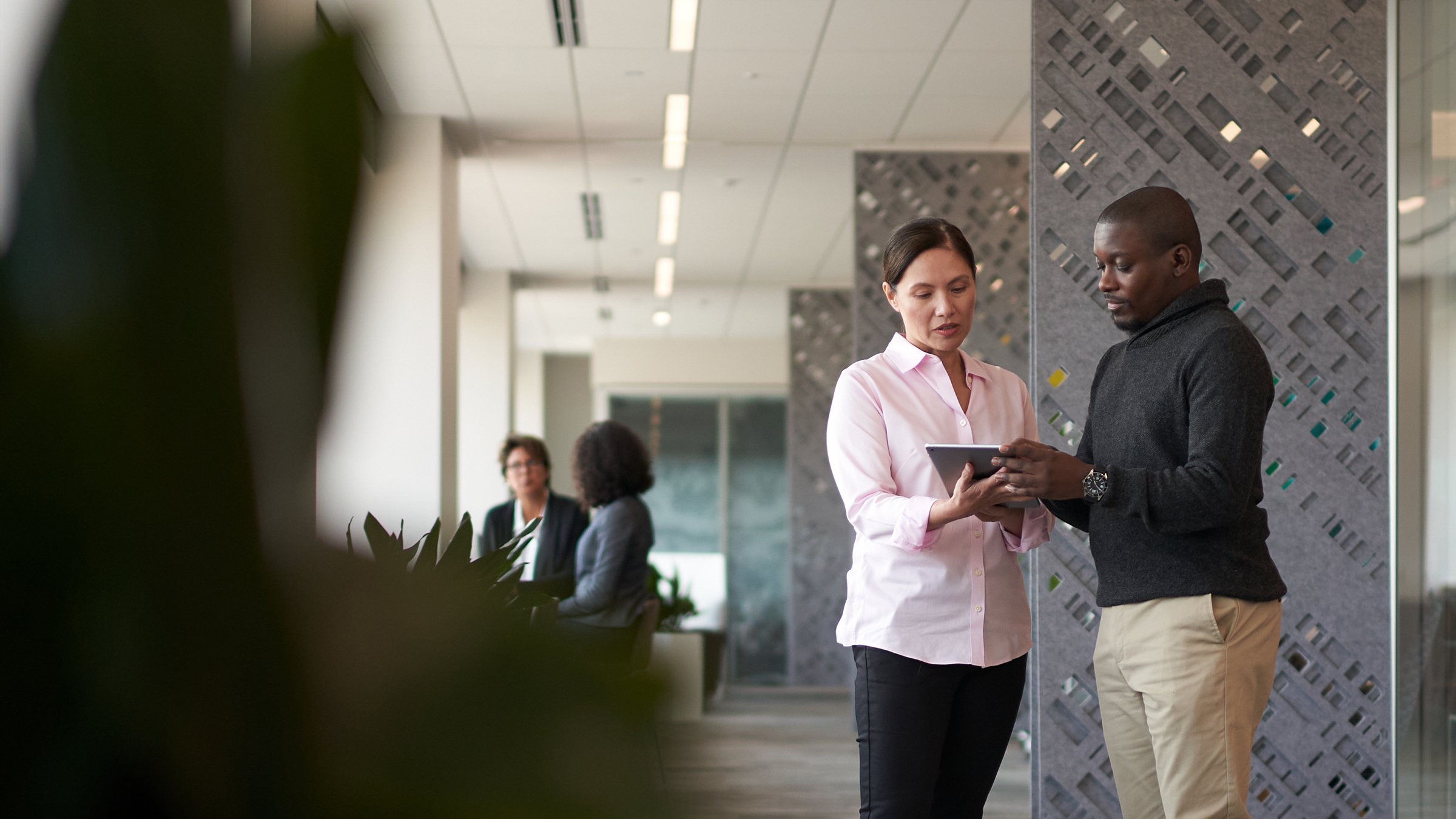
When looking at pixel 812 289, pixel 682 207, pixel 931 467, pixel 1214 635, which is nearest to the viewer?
pixel 1214 635

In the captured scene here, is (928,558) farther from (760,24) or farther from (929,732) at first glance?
(760,24)

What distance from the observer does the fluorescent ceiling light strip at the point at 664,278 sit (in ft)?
32.1

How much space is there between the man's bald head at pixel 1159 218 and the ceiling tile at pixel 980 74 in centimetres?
346

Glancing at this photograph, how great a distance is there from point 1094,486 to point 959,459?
21cm

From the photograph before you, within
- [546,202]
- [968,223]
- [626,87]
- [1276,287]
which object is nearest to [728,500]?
[546,202]

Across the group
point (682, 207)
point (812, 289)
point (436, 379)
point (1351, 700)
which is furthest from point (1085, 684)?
point (812, 289)

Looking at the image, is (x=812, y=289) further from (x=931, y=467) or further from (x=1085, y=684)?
(x=931, y=467)

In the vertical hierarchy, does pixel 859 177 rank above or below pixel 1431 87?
above

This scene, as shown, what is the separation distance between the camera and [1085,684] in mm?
3074

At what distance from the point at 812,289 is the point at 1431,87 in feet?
24.8

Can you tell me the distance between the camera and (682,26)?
16.0 ft

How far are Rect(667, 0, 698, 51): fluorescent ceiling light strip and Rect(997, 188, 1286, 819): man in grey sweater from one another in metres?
3.13

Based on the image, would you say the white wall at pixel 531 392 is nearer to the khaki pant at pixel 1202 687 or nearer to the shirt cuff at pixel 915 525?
the shirt cuff at pixel 915 525

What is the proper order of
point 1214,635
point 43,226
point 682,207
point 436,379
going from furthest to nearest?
point 682,207, point 436,379, point 1214,635, point 43,226
